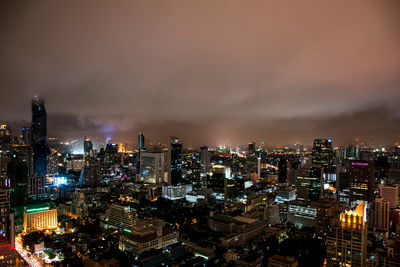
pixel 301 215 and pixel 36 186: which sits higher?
pixel 36 186

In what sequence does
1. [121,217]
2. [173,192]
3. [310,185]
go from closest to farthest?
1. [121,217]
2. [310,185]
3. [173,192]

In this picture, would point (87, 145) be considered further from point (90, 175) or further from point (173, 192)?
point (173, 192)

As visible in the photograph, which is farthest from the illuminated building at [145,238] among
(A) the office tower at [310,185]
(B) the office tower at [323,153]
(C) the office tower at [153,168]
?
(B) the office tower at [323,153]

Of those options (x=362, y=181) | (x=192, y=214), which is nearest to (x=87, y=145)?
(x=192, y=214)

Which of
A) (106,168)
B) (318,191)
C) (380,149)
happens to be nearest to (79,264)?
(318,191)

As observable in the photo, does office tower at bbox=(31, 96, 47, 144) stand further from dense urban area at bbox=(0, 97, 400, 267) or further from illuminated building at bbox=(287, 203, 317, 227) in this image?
illuminated building at bbox=(287, 203, 317, 227)

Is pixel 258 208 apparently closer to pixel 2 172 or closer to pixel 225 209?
pixel 225 209

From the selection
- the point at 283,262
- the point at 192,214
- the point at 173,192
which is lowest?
the point at 192,214
